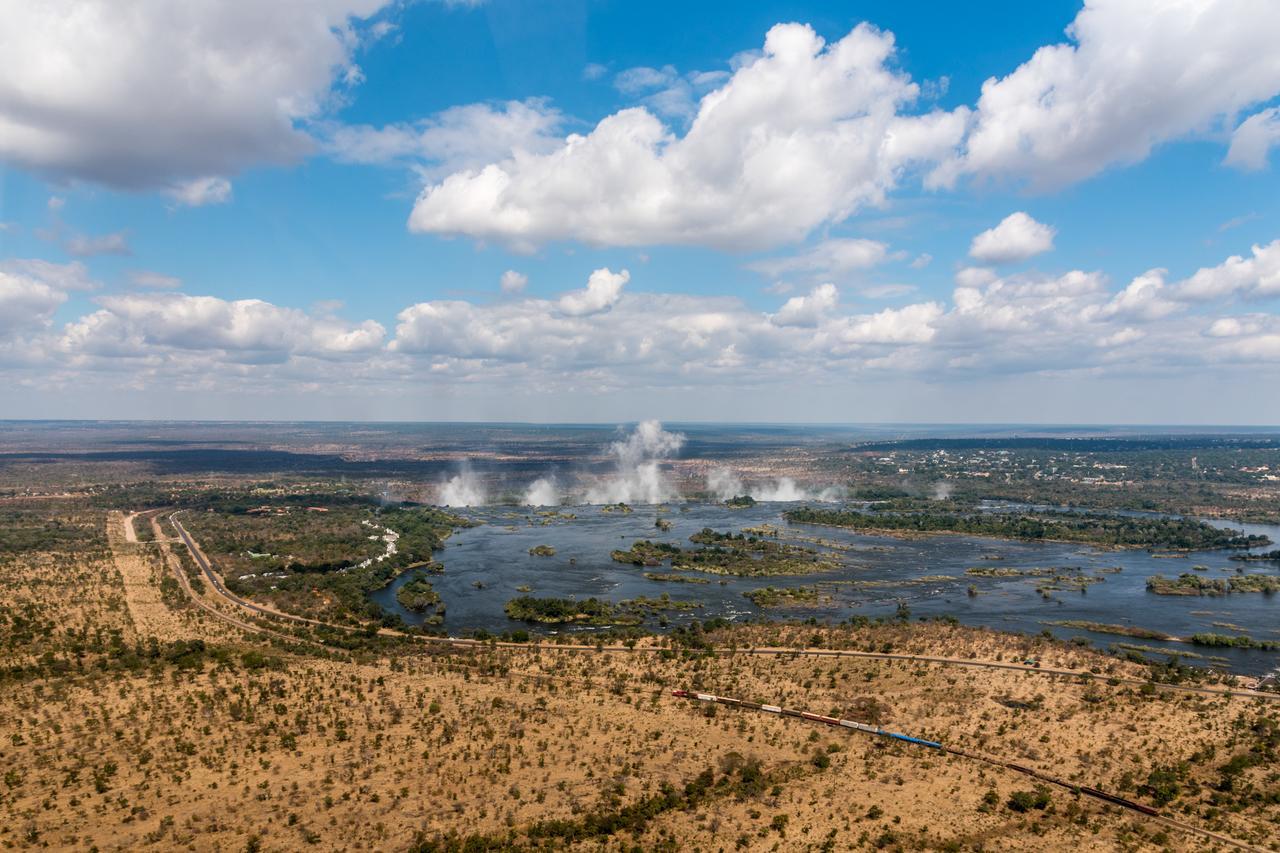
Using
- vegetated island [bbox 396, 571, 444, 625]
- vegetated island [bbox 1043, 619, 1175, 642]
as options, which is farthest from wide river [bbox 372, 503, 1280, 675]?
vegetated island [bbox 396, 571, 444, 625]

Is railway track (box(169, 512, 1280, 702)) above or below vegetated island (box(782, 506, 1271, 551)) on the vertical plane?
above

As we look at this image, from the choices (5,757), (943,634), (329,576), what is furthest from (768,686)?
(329,576)

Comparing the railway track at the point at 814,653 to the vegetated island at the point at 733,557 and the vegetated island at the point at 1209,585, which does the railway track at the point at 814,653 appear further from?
the vegetated island at the point at 1209,585

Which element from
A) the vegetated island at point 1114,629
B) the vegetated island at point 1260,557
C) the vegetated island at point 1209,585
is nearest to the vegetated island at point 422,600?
the vegetated island at point 1114,629

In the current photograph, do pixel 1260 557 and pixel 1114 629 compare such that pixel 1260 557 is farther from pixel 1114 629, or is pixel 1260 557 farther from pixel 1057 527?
pixel 1114 629

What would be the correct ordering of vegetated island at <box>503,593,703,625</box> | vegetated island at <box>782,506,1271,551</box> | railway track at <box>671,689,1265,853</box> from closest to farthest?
1. railway track at <box>671,689,1265,853</box>
2. vegetated island at <box>503,593,703,625</box>
3. vegetated island at <box>782,506,1271,551</box>

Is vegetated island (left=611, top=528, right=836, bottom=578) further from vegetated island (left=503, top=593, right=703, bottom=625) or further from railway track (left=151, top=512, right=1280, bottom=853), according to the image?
railway track (left=151, top=512, right=1280, bottom=853)

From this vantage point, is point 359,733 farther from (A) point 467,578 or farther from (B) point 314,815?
(A) point 467,578
